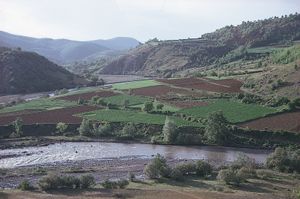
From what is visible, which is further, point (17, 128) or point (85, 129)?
point (85, 129)

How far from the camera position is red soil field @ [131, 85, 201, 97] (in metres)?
118

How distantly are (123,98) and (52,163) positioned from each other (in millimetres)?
45028

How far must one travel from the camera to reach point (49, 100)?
391ft

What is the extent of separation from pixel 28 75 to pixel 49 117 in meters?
67.5

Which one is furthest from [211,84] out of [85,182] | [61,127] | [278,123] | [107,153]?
[85,182]

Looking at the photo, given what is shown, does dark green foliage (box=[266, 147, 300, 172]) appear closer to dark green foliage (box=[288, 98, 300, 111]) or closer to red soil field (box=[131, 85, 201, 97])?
dark green foliage (box=[288, 98, 300, 111])

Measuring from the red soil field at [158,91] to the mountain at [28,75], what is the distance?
45249 millimetres

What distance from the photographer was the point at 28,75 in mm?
160500

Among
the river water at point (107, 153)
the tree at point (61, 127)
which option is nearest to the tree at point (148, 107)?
the river water at point (107, 153)

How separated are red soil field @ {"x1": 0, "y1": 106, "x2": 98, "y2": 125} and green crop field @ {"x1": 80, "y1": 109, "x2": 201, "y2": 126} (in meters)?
3.02

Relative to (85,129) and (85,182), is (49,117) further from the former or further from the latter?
(85,182)

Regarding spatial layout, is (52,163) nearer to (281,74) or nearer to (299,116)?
(299,116)

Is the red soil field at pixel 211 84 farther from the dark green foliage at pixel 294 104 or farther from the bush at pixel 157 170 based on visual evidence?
the bush at pixel 157 170

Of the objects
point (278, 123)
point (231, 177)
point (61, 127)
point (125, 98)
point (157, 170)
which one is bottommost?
point (157, 170)
